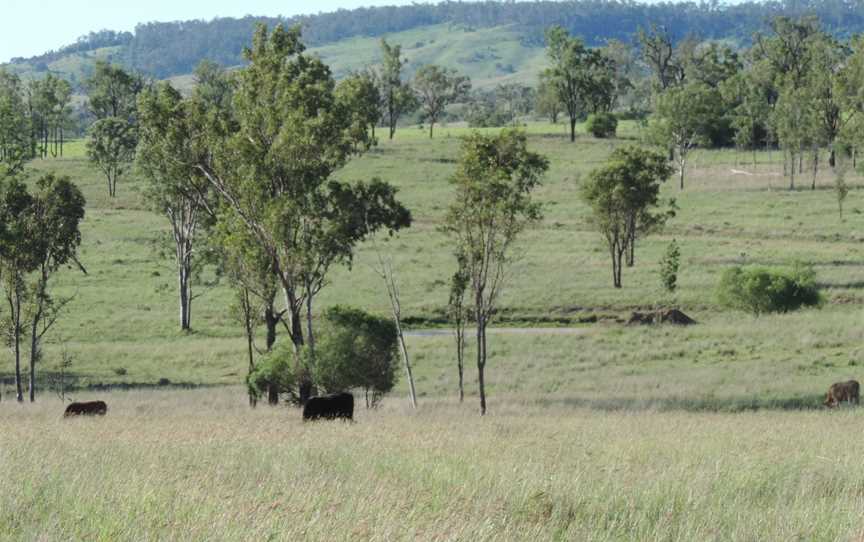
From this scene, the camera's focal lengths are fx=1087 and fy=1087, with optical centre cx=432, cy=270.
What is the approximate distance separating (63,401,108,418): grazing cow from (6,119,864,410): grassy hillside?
49.8ft

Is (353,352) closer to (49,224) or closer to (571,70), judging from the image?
(49,224)

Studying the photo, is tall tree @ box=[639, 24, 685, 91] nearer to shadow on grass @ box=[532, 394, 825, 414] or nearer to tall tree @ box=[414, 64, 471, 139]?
tall tree @ box=[414, 64, 471, 139]

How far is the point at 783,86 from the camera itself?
121562 millimetres

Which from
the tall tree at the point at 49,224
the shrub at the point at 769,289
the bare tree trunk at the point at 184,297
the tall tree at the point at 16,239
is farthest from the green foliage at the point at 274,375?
the shrub at the point at 769,289

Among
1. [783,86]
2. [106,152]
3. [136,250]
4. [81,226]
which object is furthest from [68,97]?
A: [783,86]

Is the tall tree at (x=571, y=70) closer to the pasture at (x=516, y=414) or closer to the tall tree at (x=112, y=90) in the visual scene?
the pasture at (x=516, y=414)

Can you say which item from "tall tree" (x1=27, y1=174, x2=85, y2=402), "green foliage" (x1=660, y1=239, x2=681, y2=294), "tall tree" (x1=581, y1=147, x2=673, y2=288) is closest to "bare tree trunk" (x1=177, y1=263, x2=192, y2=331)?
"tall tree" (x1=27, y1=174, x2=85, y2=402)

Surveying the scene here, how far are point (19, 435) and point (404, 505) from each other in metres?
8.36

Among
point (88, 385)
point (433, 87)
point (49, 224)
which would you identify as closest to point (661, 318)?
point (88, 385)

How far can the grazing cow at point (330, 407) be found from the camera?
24.7 m

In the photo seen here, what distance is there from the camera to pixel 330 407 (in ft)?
82.6

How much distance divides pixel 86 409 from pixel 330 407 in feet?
23.5

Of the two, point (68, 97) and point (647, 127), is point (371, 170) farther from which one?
point (68, 97)

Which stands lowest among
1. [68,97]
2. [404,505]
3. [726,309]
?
[726,309]
